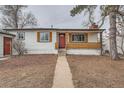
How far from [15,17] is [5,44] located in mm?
15619

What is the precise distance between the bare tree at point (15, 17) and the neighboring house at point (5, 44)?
13.5 meters

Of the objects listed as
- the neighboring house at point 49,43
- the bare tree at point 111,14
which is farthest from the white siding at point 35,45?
the bare tree at point 111,14

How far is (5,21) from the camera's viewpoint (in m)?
35.5

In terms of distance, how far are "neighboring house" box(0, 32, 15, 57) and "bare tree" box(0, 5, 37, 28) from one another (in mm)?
13510

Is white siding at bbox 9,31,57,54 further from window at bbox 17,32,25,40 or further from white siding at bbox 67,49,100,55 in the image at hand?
white siding at bbox 67,49,100,55

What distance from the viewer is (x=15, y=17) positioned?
115 feet

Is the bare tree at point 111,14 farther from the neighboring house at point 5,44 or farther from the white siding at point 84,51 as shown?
the neighboring house at point 5,44

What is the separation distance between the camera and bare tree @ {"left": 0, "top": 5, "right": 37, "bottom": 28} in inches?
1351

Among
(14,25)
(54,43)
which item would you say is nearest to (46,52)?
(54,43)

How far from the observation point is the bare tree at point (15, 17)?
34312 mm

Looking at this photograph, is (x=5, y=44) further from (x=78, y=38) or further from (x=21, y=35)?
(x=78, y=38)

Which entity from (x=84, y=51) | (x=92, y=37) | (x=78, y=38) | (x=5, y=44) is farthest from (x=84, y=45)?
(x=5, y=44)

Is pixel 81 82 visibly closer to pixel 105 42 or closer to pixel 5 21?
pixel 105 42

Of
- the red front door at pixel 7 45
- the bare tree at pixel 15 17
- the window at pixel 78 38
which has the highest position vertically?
the bare tree at pixel 15 17
